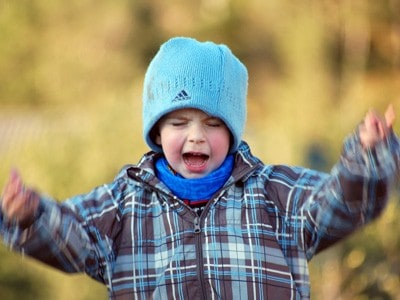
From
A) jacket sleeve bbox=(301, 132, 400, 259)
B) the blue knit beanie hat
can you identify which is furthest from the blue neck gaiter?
jacket sleeve bbox=(301, 132, 400, 259)

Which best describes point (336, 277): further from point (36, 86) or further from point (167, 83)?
point (36, 86)

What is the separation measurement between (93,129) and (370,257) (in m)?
1.55

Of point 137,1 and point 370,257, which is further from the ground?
point 137,1

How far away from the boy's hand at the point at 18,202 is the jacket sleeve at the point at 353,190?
2.02 feet

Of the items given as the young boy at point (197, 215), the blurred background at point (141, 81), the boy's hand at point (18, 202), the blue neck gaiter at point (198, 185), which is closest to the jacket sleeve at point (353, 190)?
the young boy at point (197, 215)

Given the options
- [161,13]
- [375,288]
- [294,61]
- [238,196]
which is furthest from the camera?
[161,13]

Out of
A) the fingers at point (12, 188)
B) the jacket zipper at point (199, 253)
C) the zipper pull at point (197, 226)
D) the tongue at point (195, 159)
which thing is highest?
the tongue at point (195, 159)

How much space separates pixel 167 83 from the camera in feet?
7.99

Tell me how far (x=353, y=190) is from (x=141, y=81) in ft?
23.4

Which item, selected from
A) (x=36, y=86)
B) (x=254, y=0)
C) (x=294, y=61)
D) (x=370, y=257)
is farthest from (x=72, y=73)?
(x=370, y=257)

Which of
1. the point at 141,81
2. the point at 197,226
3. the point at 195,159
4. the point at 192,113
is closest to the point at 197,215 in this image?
the point at 197,226

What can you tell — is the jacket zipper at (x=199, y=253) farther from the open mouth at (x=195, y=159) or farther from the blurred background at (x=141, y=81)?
the blurred background at (x=141, y=81)

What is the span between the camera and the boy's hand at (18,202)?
82.7 inches

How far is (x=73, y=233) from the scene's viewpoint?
2.26 meters
